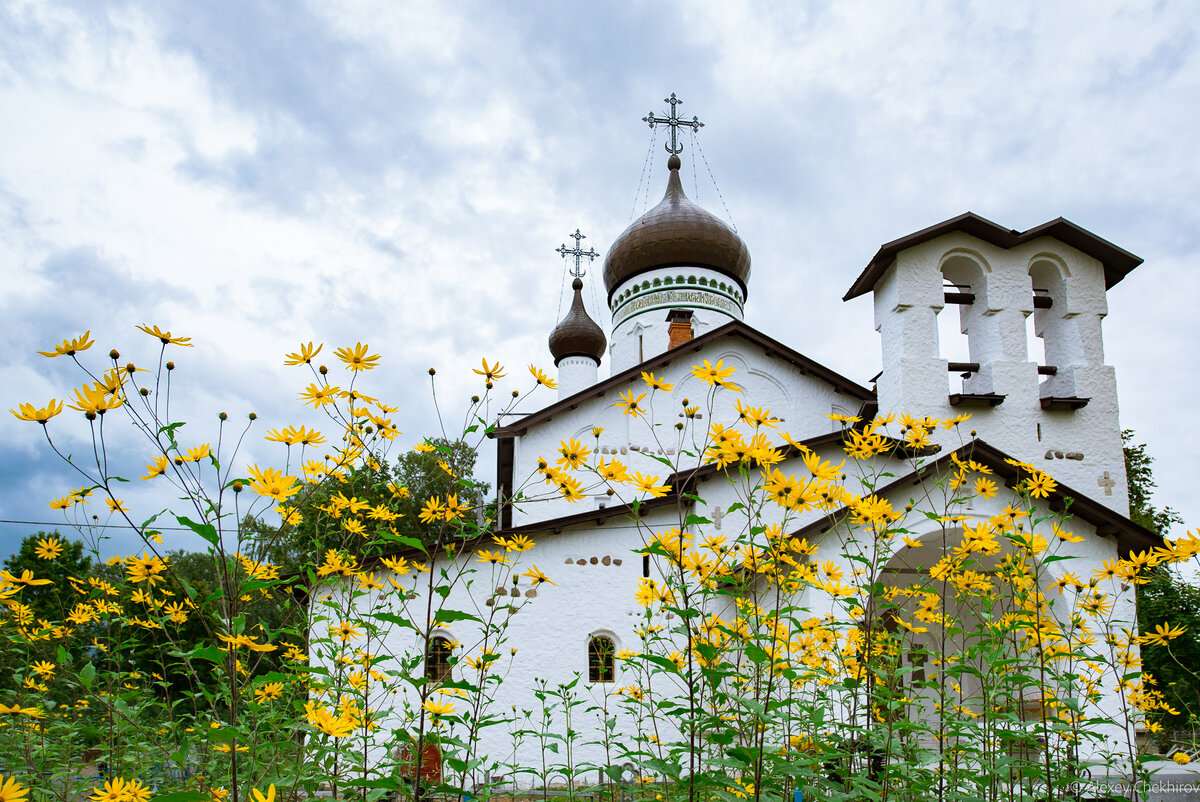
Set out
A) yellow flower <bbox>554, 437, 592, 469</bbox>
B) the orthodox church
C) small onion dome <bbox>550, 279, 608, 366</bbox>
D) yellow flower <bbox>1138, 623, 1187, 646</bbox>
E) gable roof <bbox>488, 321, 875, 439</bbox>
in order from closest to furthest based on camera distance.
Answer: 1. yellow flower <bbox>554, 437, 592, 469</bbox>
2. yellow flower <bbox>1138, 623, 1187, 646</bbox>
3. the orthodox church
4. gable roof <bbox>488, 321, 875, 439</bbox>
5. small onion dome <bbox>550, 279, 608, 366</bbox>

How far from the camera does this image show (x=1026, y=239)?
34.1 ft

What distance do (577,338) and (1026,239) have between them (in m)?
13.9

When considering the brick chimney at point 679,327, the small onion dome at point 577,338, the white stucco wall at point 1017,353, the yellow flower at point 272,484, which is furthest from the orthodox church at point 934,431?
the small onion dome at point 577,338

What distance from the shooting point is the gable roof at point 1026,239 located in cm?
1028

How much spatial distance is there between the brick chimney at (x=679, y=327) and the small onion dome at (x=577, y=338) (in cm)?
599

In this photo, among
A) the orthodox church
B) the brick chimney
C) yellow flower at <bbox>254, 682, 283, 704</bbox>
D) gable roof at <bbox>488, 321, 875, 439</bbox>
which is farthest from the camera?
the brick chimney

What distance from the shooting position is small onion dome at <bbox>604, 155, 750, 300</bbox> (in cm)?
1764

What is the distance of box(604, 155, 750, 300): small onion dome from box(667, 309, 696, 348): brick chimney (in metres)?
1.43

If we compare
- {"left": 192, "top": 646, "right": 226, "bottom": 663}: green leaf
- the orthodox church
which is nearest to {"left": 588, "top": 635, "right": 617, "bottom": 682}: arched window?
the orthodox church

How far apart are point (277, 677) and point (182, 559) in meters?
33.8

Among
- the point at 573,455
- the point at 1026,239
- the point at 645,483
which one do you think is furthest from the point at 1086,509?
the point at 573,455

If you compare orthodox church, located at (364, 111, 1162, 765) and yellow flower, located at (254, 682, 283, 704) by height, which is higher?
orthodox church, located at (364, 111, 1162, 765)

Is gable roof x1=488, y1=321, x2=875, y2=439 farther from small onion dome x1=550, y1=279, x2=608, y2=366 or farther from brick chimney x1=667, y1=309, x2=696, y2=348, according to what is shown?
small onion dome x1=550, y1=279, x2=608, y2=366

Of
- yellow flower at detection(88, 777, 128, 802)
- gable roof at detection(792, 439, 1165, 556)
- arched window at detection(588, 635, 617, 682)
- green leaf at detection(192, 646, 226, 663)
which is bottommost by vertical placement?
arched window at detection(588, 635, 617, 682)
